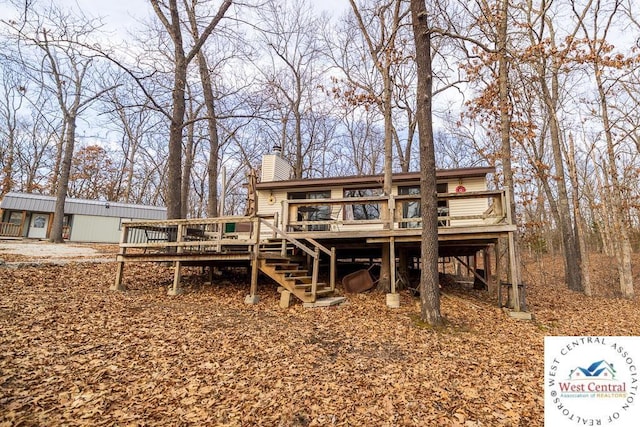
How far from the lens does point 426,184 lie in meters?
6.60

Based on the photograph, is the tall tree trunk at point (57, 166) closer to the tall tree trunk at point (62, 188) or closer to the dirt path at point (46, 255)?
the tall tree trunk at point (62, 188)

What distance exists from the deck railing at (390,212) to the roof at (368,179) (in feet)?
2.80

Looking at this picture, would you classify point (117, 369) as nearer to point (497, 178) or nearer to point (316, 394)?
point (316, 394)

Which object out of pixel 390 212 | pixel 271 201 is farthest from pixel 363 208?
pixel 390 212

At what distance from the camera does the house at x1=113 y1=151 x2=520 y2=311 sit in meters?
7.66

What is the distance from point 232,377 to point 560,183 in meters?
15.7

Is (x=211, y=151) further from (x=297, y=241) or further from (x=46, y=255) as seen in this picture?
(x=297, y=241)

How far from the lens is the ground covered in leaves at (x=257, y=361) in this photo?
127 inches

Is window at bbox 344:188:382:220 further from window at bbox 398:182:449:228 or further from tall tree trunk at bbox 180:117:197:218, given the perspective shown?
tall tree trunk at bbox 180:117:197:218

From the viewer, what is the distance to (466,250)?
10953 mm

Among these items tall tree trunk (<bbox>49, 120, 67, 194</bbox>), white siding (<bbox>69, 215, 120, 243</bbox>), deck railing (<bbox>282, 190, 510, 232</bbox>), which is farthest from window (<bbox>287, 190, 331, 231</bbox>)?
tall tree trunk (<bbox>49, 120, 67, 194</bbox>)

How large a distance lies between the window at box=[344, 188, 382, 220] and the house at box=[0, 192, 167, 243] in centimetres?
1868

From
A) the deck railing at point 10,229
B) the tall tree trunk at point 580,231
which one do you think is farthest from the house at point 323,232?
the deck railing at point 10,229

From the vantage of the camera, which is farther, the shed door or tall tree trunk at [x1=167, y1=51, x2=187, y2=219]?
the shed door
